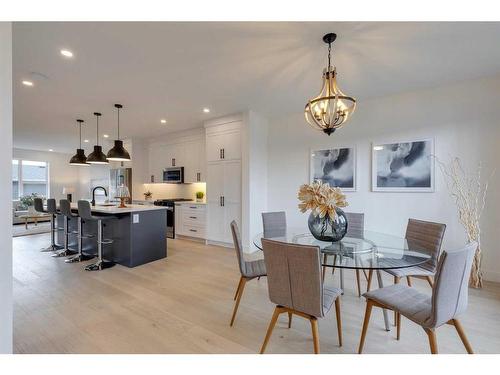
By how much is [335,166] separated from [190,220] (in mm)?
3337

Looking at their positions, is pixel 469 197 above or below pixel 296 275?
above

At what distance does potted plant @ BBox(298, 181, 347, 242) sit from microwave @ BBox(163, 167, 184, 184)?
14.2ft

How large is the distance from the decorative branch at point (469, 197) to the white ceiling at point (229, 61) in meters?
1.18

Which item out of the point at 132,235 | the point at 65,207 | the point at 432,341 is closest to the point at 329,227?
the point at 432,341

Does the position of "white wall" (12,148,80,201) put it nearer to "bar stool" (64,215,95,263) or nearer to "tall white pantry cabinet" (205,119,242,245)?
"bar stool" (64,215,95,263)

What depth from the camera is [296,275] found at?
60.3 inches

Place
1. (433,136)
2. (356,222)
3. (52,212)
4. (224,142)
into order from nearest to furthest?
(356,222), (433,136), (52,212), (224,142)

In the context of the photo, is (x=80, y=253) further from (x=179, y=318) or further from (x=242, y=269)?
(x=242, y=269)

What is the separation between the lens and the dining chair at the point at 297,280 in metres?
1.48

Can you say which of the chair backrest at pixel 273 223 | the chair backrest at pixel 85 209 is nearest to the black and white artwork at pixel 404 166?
the chair backrest at pixel 273 223

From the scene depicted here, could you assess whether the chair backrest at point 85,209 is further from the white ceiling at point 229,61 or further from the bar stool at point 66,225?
the white ceiling at point 229,61

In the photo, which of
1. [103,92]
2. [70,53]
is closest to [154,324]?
[70,53]

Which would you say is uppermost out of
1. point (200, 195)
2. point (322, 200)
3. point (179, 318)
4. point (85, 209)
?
point (322, 200)

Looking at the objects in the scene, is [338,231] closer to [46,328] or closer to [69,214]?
[46,328]
